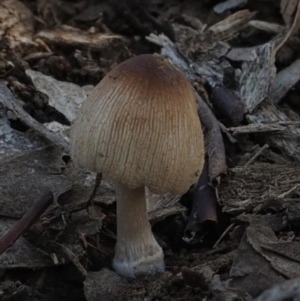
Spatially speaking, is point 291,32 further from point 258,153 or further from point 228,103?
point 258,153

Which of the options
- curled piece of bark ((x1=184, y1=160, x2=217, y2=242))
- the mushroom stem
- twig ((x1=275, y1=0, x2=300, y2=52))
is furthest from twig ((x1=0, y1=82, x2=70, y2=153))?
twig ((x1=275, y1=0, x2=300, y2=52))

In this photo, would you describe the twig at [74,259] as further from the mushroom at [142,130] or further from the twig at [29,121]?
the twig at [29,121]

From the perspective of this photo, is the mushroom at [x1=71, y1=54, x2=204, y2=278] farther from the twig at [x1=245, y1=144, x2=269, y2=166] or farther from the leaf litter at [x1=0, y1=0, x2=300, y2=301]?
the twig at [x1=245, y1=144, x2=269, y2=166]

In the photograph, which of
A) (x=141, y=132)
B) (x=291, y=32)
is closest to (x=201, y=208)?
(x=141, y=132)

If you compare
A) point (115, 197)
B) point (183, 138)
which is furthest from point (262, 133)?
point (183, 138)

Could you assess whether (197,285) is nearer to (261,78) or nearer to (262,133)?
(262,133)

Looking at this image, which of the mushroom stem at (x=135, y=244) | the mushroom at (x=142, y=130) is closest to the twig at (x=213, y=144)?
the mushroom stem at (x=135, y=244)
